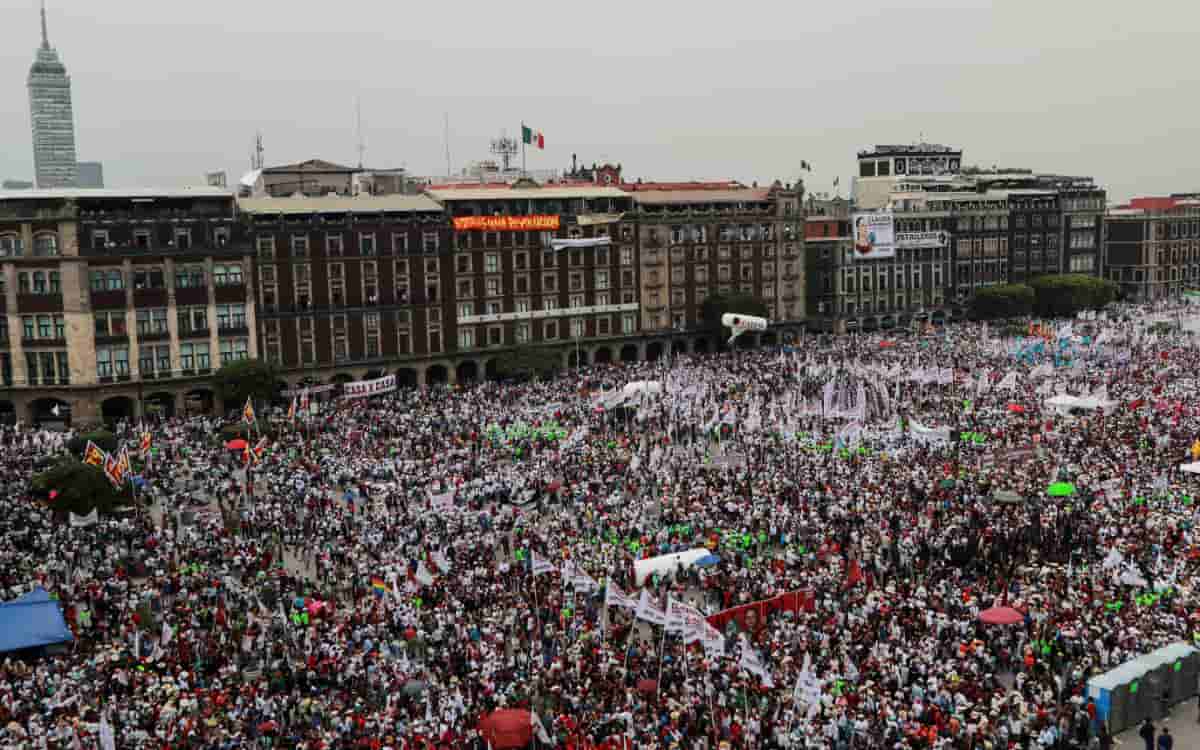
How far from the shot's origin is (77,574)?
40281mm

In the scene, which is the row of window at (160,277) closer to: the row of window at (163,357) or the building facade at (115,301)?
the building facade at (115,301)

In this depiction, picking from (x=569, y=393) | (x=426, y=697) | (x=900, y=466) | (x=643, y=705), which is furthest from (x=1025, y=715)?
(x=569, y=393)

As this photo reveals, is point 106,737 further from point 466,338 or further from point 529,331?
point 529,331

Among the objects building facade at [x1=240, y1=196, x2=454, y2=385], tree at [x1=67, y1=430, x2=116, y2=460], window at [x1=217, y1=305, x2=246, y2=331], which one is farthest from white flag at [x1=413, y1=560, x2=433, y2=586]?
window at [x1=217, y1=305, x2=246, y2=331]

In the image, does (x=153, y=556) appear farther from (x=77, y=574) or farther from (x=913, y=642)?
(x=913, y=642)

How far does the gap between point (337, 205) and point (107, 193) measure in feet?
51.2

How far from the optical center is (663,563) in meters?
38.7

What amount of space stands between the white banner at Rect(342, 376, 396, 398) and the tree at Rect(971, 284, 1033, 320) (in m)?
67.9

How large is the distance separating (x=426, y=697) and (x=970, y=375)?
55972mm

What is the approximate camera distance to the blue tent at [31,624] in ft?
109

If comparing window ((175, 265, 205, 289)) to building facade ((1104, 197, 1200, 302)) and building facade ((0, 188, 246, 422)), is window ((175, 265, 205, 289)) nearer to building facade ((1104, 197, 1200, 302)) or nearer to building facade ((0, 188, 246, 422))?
building facade ((0, 188, 246, 422))

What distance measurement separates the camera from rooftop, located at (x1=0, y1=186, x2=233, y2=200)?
71669mm

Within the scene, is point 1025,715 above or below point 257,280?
below

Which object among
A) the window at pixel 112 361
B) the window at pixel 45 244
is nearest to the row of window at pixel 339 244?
the window at pixel 112 361
